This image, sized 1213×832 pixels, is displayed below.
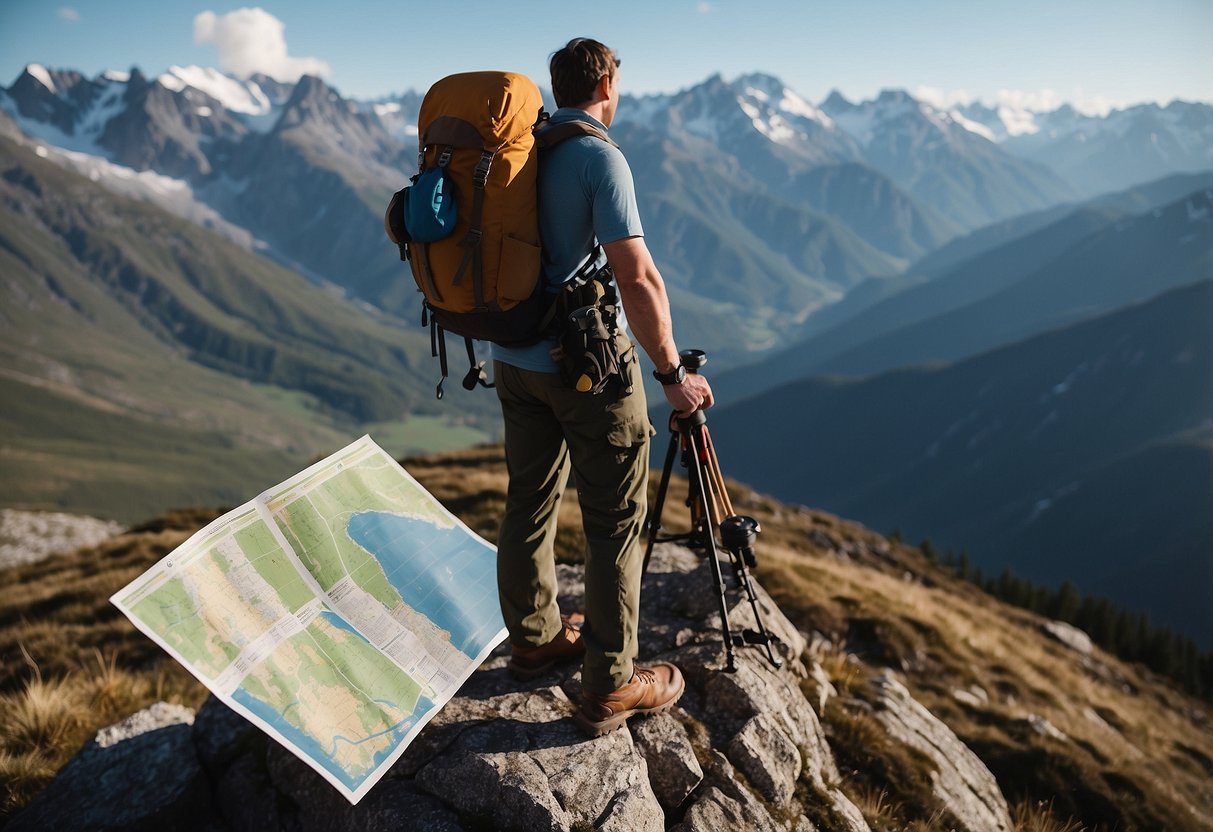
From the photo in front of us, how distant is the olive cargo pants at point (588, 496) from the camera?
4.98 m

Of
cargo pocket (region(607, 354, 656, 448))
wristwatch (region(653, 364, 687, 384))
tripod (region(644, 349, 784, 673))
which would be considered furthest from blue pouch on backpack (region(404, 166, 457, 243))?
tripod (region(644, 349, 784, 673))

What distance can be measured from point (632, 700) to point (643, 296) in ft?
10.3

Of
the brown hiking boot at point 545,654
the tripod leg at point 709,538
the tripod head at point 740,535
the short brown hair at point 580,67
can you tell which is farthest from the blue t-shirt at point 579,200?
the brown hiking boot at point 545,654

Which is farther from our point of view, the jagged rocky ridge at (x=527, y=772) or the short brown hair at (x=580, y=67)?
the jagged rocky ridge at (x=527, y=772)

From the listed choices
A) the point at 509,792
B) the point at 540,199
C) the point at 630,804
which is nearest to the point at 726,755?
the point at 630,804

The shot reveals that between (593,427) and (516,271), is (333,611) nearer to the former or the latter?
(593,427)

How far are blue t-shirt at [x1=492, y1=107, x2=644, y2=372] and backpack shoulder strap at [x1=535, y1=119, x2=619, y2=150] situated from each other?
0.10 ft

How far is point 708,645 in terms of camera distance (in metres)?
6.91

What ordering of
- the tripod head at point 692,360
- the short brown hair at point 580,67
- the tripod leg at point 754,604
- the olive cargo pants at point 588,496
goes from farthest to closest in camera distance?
1. the tripod leg at point 754,604
2. the tripod head at point 692,360
3. the olive cargo pants at point 588,496
4. the short brown hair at point 580,67

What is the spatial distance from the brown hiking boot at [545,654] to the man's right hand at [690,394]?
96.8 inches

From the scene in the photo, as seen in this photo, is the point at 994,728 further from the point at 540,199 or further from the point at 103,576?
the point at 103,576

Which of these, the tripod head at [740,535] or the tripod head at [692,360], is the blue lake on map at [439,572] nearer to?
the tripod head at [740,535]

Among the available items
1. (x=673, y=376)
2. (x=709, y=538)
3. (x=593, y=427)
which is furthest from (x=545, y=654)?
(x=673, y=376)

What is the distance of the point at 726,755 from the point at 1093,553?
8534 inches
